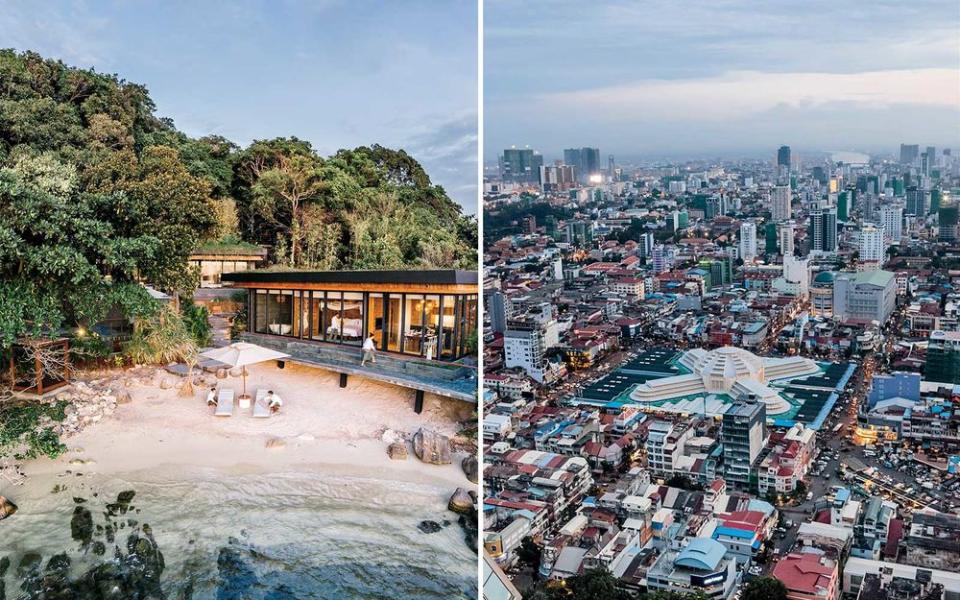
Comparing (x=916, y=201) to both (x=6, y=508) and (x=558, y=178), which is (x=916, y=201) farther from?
(x=6, y=508)

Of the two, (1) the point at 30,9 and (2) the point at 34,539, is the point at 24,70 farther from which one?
(2) the point at 34,539

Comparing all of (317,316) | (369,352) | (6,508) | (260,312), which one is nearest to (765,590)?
(369,352)

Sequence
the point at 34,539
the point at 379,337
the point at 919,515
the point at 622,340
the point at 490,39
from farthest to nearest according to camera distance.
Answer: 1. the point at 622,340
2. the point at 490,39
3. the point at 919,515
4. the point at 379,337
5. the point at 34,539

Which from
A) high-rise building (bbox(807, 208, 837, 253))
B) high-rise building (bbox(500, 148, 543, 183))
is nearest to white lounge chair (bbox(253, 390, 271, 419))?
high-rise building (bbox(500, 148, 543, 183))

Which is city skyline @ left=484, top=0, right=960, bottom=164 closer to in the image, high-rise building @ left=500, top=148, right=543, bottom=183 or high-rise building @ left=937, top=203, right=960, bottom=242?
high-rise building @ left=500, top=148, right=543, bottom=183

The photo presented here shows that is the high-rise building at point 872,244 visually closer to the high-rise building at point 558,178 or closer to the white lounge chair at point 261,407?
the high-rise building at point 558,178

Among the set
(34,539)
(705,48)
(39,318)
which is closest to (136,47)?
(39,318)
